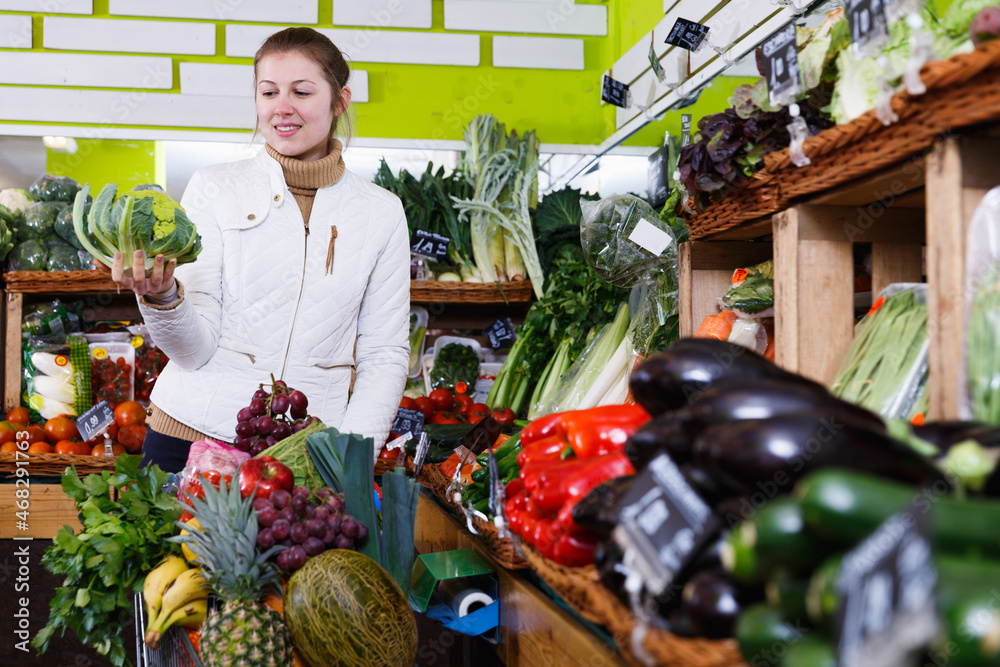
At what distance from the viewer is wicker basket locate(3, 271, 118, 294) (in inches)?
148

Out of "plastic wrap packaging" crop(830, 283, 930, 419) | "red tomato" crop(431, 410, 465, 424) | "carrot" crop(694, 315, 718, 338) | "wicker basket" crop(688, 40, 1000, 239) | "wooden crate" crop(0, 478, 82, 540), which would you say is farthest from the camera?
"red tomato" crop(431, 410, 465, 424)

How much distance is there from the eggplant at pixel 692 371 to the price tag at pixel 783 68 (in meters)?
0.51

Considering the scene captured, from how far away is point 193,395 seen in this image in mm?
2309

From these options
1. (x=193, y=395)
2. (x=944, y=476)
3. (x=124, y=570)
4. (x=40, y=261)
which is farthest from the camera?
(x=40, y=261)

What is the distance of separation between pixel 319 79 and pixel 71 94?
3091mm

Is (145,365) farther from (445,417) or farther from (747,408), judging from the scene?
(747,408)

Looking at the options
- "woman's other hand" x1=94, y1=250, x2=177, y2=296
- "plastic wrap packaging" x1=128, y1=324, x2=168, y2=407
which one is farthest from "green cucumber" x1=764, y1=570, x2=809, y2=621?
"plastic wrap packaging" x1=128, y1=324, x2=168, y2=407

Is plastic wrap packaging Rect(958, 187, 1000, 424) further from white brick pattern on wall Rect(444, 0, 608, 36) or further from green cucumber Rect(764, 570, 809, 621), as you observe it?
white brick pattern on wall Rect(444, 0, 608, 36)

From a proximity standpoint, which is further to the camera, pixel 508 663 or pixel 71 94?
pixel 71 94

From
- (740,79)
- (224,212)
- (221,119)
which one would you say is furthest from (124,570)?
(221,119)

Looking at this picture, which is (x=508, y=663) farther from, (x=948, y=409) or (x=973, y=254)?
(x=973, y=254)

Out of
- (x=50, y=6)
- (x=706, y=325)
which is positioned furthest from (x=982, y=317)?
(x=50, y=6)

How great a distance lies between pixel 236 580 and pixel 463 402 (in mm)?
2535

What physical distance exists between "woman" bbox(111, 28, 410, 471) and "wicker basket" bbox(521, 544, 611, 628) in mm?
1153
